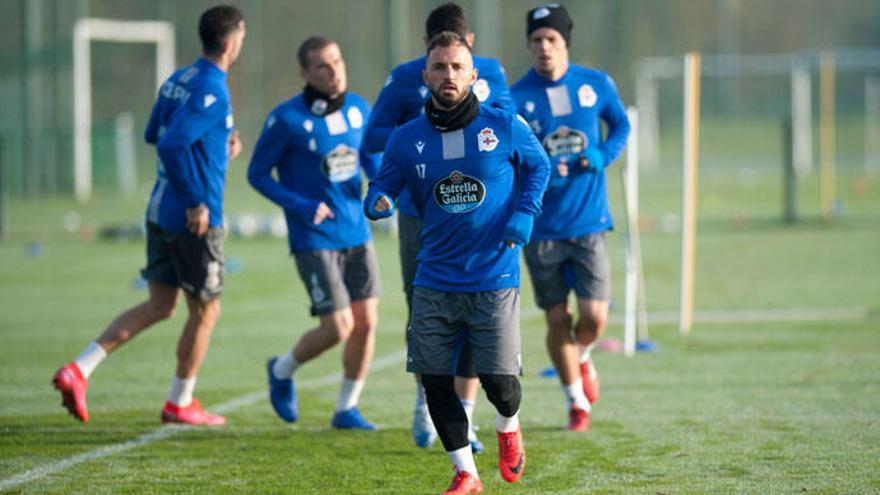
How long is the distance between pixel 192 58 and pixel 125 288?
21.9 metres

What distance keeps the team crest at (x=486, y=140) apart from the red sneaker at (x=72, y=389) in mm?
3254

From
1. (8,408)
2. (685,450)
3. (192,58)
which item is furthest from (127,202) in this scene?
(685,450)

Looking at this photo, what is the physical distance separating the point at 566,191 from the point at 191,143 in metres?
2.28

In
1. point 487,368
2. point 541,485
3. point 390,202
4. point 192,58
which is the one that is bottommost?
point 541,485

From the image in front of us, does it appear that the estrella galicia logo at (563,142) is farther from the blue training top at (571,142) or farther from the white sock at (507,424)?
the white sock at (507,424)

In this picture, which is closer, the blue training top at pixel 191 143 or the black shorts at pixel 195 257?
the blue training top at pixel 191 143

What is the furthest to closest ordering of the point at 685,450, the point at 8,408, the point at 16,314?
the point at 16,314 < the point at 8,408 < the point at 685,450

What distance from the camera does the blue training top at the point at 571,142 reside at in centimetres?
859

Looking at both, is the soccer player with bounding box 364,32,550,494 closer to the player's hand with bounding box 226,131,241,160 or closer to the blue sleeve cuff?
the blue sleeve cuff

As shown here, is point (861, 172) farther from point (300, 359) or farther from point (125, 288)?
point (300, 359)

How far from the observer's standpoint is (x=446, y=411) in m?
6.75

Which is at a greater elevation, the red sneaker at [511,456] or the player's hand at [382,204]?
the player's hand at [382,204]

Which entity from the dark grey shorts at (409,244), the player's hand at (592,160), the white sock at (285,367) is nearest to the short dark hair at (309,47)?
the dark grey shorts at (409,244)

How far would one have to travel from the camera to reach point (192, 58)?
123 ft
